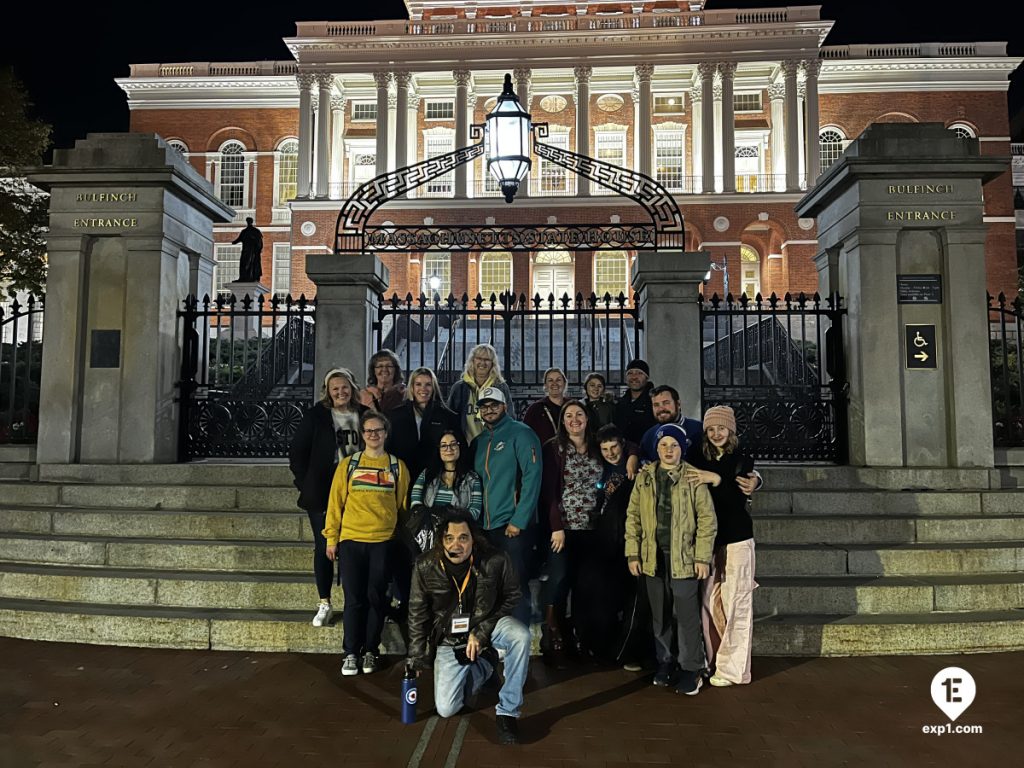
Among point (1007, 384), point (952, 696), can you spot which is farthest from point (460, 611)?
point (1007, 384)

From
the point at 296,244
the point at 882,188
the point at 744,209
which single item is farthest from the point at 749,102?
the point at 882,188

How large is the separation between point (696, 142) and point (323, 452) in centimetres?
4314

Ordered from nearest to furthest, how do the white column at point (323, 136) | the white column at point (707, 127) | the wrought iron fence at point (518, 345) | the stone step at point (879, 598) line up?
1. the stone step at point (879, 598)
2. the wrought iron fence at point (518, 345)
3. the white column at point (707, 127)
4. the white column at point (323, 136)

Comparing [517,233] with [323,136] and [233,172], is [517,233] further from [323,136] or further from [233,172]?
[233,172]

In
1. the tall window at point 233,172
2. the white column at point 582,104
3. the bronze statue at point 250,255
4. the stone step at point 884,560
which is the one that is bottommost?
the stone step at point 884,560

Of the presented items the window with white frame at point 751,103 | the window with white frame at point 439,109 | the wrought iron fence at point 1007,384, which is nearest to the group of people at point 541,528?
the wrought iron fence at point 1007,384

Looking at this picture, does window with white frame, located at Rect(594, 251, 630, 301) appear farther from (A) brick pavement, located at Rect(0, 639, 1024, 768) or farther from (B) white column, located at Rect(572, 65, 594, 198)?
(A) brick pavement, located at Rect(0, 639, 1024, 768)

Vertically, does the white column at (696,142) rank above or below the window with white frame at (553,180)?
above

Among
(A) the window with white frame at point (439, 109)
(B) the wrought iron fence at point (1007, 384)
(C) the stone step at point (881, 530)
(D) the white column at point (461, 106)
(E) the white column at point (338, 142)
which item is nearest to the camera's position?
(C) the stone step at point (881, 530)

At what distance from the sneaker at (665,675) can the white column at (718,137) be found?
40.9 m

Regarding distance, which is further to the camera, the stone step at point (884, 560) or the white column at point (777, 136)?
the white column at point (777, 136)

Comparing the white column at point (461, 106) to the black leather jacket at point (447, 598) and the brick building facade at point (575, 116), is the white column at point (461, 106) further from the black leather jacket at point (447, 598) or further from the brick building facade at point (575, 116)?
the black leather jacket at point (447, 598)

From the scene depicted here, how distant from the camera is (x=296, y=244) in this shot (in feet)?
138

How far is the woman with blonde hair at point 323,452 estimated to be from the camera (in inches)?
211
